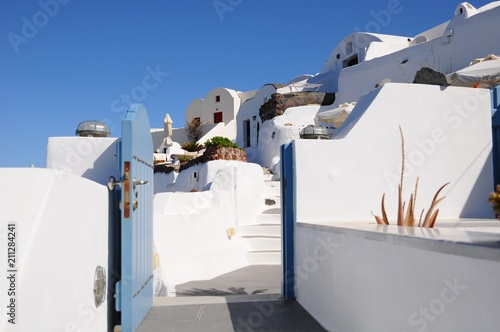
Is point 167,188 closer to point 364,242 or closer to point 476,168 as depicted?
point 476,168

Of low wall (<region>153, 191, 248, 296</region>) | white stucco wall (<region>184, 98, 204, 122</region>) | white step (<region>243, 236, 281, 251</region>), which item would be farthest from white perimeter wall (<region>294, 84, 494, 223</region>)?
white stucco wall (<region>184, 98, 204, 122</region>)

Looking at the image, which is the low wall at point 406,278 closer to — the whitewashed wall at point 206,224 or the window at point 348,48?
the whitewashed wall at point 206,224

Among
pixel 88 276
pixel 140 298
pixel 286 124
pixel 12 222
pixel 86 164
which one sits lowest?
pixel 140 298

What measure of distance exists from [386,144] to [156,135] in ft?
130

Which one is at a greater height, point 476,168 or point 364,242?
point 476,168

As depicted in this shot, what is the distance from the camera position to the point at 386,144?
16.3 feet

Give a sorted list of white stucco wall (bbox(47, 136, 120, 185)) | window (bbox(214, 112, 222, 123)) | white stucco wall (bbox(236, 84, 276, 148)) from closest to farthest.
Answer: white stucco wall (bbox(47, 136, 120, 185)), white stucco wall (bbox(236, 84, 276, 148)), window (bbox(214, 112, 222, 123))

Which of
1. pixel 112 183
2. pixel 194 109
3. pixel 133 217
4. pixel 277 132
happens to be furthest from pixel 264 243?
pixel 194 109

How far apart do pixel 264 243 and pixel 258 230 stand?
19.5 inches

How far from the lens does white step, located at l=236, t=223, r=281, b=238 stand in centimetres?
1001

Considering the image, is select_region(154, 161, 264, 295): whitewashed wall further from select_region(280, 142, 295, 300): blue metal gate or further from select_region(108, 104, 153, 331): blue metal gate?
select_region(108, 104, 153, 331): blue metal gate

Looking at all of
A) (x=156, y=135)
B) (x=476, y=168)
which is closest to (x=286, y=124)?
(x=476, y=168)

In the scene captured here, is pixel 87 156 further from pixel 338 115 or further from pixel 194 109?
pixel 194 109

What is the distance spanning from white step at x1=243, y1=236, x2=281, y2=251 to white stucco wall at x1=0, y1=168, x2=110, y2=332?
7031 mm
